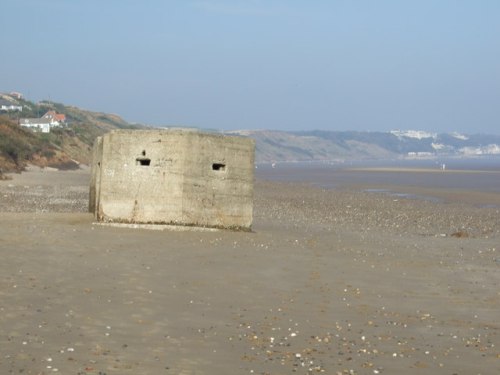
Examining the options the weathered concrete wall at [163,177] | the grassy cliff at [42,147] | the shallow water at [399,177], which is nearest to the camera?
the weathered concrete wall at [163,177]

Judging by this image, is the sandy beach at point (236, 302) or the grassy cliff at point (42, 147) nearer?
the sandy beach at point (236, 302)

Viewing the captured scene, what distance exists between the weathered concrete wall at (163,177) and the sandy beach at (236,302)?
0.52 metres

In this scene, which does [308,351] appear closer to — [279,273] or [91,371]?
[91,371]

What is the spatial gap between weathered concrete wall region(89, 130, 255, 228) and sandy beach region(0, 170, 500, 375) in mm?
522

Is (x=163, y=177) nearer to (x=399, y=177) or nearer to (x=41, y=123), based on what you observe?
(x=399, y=177)

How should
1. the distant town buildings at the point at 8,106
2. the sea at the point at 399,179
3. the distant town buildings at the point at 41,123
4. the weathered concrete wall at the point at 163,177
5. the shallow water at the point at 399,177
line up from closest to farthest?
the weathered concrete wall at the point at 163,177 → the sea at the point at 399,179 → the shallow water at the point at 399,177 → the distant town buildings at the point at 41,123 → the distant town buildings at the point at 8,106

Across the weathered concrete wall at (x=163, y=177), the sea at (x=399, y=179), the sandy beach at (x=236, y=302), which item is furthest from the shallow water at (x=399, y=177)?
the sandy beach at (x=236, y=302)

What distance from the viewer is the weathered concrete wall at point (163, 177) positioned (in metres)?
17.0

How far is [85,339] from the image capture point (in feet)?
26.5

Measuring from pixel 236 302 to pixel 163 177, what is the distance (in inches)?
275

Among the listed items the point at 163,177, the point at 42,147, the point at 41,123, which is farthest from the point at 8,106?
the point at 163,177

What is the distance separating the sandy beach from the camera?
7641 mm

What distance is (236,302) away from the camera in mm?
10383

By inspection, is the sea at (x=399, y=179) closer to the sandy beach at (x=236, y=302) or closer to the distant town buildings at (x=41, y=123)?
the sandy beach at (x=236, y=302)
